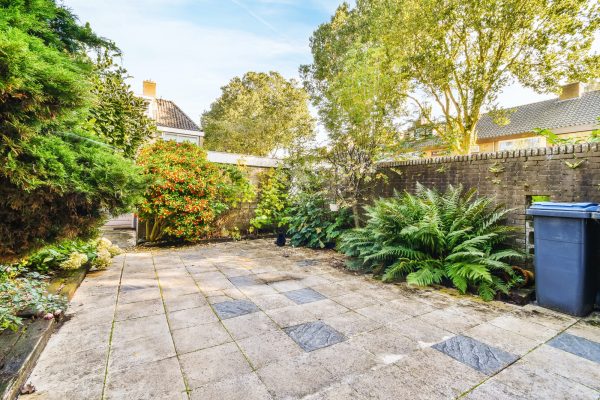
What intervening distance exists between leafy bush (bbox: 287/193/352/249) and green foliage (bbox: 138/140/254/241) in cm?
186

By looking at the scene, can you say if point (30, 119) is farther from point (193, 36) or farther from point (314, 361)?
point (193, 36)

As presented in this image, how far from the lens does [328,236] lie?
6.08m

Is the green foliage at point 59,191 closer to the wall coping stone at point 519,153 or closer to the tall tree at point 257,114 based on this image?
the wall coping stone at point 519,153

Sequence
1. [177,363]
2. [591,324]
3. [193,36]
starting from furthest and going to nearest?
[193,36] → [591,324] → [177,363]

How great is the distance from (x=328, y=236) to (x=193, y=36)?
506 cm

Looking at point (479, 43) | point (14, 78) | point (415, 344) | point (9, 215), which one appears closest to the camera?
point (14, 78)

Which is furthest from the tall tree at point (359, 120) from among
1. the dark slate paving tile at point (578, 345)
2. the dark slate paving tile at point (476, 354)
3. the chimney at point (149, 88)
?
the chimney at point (149, 88)

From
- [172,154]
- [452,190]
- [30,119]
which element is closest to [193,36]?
[172,154]

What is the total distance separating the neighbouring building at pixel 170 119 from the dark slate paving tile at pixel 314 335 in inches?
570

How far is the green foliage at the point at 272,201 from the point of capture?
7.41 m

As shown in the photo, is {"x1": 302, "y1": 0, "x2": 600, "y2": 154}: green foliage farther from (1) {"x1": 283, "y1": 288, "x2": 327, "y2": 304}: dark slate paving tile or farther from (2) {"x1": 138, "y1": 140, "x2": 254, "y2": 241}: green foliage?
(1) {"x1": 283, "y1": 288, "x2": 327, "y2": 304}: dark slate paving tile

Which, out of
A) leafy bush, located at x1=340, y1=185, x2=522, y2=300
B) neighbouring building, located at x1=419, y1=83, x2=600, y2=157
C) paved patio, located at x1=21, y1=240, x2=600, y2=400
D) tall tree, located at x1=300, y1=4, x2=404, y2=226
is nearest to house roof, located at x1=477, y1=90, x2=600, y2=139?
neighbouring building, located at x1=419, y1=83, x2=600, y2=157

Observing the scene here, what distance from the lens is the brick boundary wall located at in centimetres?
316

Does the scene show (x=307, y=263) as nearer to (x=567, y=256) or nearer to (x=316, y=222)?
(x=316, y=222)
